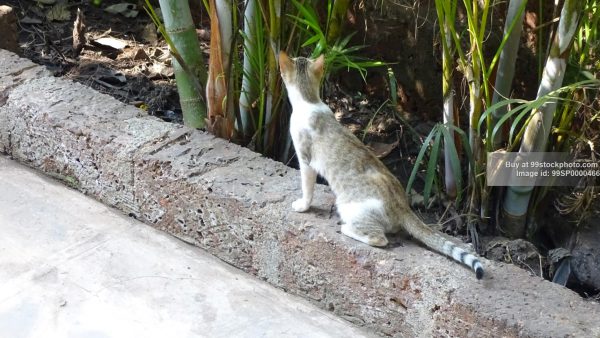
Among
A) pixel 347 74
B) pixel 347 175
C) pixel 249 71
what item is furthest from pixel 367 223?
pixel 347 74

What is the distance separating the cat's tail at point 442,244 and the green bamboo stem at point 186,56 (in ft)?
4.77

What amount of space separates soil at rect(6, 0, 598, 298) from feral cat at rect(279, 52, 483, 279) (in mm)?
608

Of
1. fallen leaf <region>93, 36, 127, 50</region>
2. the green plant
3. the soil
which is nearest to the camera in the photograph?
the green plant

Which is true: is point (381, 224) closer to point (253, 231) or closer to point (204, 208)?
point (253, 231)

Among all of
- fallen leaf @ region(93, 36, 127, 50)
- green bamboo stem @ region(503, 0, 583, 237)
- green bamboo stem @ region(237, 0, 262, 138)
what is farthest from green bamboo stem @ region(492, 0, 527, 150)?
fallen leaf @ region(93, 36, 127, 50)

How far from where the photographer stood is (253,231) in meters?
3.52

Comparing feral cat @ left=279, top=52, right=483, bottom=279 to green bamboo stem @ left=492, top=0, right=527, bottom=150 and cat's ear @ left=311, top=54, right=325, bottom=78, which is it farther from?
green bamboo stem @ left=492, top=0, right=527, bottom=150

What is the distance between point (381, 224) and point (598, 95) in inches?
49.0

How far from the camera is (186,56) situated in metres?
4.16

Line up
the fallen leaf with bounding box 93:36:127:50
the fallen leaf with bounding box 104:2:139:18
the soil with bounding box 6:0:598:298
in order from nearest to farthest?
the soil with bounding box 6:0:598:298 → the fallen leaf with bounding box 93:36:127:50 → the fallen leaf with bounding box 104:2:139:18

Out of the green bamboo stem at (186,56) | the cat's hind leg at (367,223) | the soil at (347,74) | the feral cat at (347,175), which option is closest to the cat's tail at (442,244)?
the feral cat at (347,175)

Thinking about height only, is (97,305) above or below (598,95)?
below

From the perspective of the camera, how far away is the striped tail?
296 cm

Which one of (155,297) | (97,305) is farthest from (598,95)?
(97,305)
